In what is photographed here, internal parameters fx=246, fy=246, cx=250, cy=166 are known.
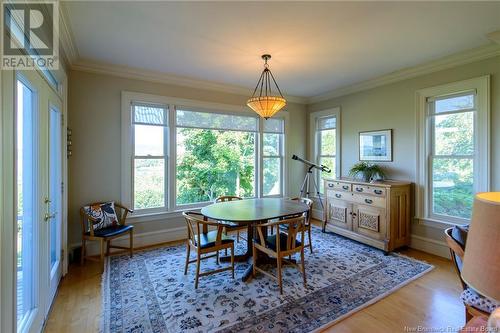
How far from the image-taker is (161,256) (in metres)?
3.35

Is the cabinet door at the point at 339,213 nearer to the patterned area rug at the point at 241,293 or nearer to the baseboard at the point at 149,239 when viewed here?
the patterned area rug at the point at 241,293

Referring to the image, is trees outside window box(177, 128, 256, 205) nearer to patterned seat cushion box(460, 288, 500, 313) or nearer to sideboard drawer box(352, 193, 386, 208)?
sideboard drawer box(352, 193, 386, 208)

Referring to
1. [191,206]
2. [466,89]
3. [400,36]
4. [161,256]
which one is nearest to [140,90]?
[191,206]

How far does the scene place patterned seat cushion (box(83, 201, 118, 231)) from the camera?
316 centimetres

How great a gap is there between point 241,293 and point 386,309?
133 cm

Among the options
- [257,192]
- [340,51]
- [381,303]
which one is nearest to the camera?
[381,303]

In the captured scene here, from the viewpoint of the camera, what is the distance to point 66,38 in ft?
8.30

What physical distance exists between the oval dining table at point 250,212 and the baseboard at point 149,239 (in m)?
1.20

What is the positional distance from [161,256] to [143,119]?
203 centimetres

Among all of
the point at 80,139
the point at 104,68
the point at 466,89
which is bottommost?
the point at 80,139

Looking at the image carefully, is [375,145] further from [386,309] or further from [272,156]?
[386,309]

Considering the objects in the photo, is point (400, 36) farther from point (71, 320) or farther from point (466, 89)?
point (71, 320)

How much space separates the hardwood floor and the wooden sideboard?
0.75 metres

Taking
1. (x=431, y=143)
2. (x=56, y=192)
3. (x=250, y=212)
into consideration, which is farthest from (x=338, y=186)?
(x=56, y=192)
